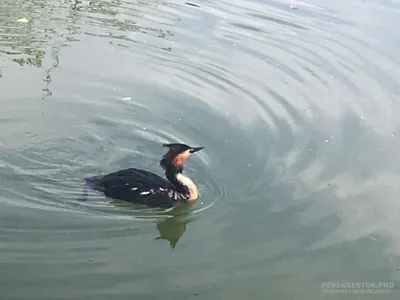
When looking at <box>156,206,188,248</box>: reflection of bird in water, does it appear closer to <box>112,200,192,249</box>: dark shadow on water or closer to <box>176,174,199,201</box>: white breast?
<box>112,200,192,249</box>: dark shadow on water

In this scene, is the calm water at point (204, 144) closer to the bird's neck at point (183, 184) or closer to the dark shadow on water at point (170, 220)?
the dark shadow on water at point (170, 220)

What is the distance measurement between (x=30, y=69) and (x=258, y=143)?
3506 millimetres

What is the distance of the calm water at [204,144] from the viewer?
256 inches

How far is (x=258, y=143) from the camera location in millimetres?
8766

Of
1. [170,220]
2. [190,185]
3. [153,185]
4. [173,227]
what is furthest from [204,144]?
[173,227]

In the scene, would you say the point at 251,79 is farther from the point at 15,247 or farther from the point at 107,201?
the point at 15,247

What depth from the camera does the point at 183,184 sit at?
7.64 m

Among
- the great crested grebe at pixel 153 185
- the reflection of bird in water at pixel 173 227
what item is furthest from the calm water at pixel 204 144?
the great crested grebe at pixel 153 185

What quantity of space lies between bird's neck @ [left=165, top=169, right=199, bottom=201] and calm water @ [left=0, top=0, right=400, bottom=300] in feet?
0.41

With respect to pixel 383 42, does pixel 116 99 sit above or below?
below

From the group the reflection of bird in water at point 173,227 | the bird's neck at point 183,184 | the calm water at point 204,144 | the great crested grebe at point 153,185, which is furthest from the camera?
the bird's neck at point 183,184

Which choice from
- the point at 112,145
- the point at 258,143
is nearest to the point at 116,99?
the point at 112,145

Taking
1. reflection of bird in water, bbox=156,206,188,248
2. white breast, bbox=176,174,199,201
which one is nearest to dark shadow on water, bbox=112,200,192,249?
reflection of bird in water, bbox=156,206,188,248

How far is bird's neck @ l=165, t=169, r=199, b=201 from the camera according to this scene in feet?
25.0
